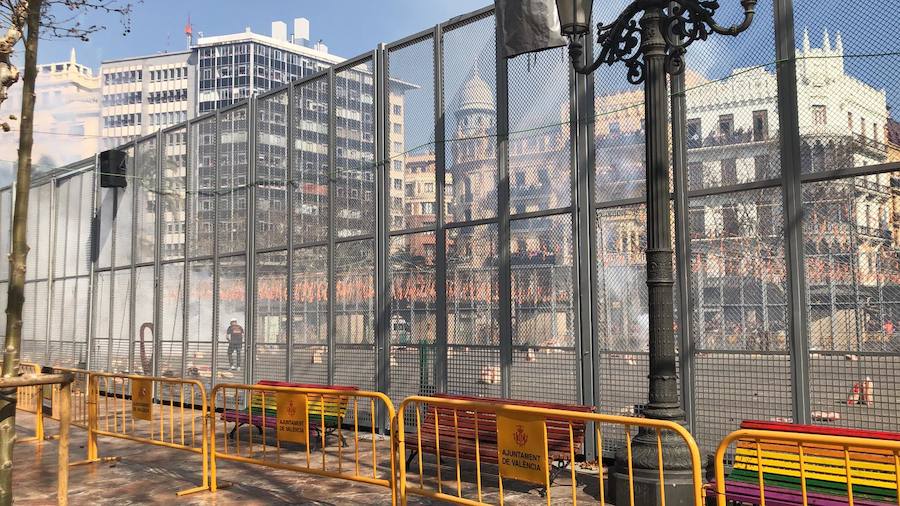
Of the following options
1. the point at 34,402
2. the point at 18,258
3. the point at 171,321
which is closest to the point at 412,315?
the point at 18,258

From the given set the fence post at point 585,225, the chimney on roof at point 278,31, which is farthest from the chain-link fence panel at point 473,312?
the chimney on roof at point 278,31

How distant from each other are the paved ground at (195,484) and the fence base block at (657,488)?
0.96 meters

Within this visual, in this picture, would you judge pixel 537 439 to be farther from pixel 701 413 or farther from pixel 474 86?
pixel 474 86

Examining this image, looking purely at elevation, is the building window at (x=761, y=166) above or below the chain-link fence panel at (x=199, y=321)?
above

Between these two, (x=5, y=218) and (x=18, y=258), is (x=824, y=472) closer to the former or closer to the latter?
(x=18, y=258)

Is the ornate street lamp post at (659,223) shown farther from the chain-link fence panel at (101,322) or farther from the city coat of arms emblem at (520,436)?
the chain-link fence panel at (101,322)

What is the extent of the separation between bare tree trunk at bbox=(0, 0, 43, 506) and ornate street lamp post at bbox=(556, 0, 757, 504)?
433 centimetres

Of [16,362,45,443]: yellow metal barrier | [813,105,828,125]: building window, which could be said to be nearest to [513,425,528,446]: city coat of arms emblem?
[813,105,828,125]: building window

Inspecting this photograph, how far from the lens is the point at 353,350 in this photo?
41.5 feet

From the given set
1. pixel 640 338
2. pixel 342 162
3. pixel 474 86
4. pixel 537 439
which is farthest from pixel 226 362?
pixel 537 439

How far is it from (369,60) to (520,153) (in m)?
4.05

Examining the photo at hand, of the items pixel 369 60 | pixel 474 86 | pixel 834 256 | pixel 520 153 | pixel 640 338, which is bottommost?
pixel 640 338

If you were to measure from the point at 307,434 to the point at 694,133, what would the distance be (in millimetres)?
5532

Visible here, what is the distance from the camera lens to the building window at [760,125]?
26.3 feet
